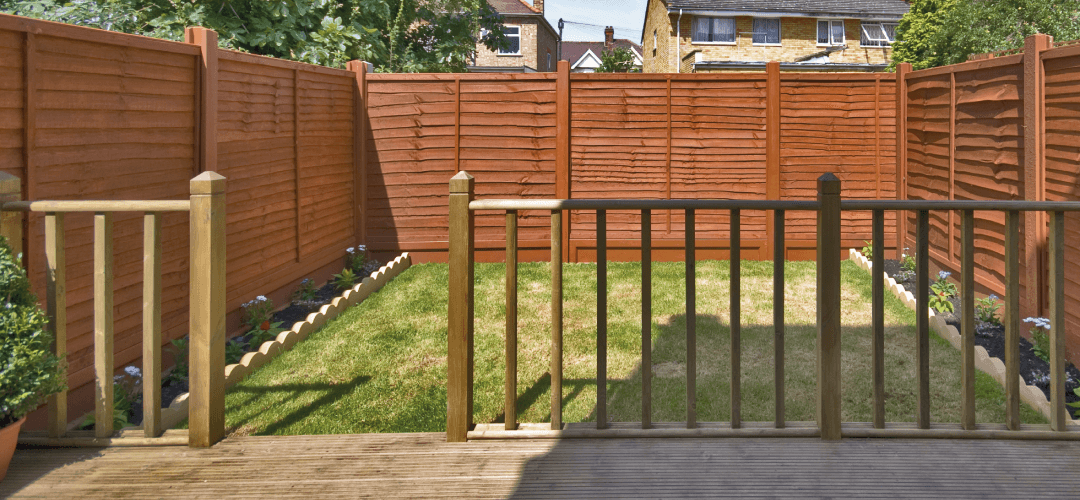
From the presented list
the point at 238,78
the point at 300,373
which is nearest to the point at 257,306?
the point at 300,373

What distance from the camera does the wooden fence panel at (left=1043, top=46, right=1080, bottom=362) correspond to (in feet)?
16.7

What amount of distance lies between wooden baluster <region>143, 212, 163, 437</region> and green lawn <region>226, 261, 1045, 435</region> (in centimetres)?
101

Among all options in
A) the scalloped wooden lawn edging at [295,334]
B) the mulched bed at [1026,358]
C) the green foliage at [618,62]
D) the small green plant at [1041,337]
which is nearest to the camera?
the scalloped wooden lawn edging at [295,334]

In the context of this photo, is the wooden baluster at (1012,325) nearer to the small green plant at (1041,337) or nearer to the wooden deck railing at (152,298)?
the small green plant at (1041,337)

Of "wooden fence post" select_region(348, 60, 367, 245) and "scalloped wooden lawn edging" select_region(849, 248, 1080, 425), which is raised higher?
"wooden fence post" select_region(348, 60, 367, 245)

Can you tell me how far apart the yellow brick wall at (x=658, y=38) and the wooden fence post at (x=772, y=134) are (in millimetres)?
21890

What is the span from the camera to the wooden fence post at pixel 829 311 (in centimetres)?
310

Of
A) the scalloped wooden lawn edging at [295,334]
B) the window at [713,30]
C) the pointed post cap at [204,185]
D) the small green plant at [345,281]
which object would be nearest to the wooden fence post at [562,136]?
the scalloped wooden lawn edging at [295,334]

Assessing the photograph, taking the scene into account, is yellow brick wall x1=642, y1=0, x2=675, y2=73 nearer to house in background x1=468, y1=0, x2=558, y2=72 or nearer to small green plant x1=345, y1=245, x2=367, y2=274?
house in background x1=468, y1=0, x2=558, y2=72

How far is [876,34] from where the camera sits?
31.5 meters

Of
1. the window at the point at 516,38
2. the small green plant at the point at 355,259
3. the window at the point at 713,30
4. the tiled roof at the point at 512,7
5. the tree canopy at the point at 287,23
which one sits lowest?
the small green plant at the point at 355,259

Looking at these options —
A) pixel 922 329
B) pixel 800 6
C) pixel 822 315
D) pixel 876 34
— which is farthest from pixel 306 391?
pixel 876 34

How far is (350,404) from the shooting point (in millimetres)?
4672

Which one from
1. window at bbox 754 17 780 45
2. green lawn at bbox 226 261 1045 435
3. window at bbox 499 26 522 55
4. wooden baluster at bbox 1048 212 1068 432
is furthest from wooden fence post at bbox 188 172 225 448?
window at bbox 499 26 522 55
